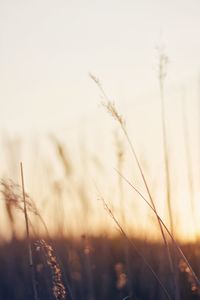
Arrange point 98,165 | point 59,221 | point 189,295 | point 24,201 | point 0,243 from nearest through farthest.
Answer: point 24,201 < point 189,295 < point 59,221 < point 98,165 < point 0,243

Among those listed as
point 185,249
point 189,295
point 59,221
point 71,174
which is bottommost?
point 189,295

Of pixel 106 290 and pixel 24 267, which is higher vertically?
pixel 24 267

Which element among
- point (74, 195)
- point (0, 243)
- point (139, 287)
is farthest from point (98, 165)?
point (0, 243)

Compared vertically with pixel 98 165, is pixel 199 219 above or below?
below

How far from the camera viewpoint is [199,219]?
265cm

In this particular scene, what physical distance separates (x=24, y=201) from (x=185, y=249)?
67.4 inches

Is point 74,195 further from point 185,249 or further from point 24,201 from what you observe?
point 24,201

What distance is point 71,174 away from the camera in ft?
11.1

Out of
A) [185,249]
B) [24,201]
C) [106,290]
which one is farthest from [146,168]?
[24,201]

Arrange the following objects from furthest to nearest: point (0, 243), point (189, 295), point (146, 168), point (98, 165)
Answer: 1. point (0, 243)
2. point (98, 165)
3. point (146, 168)
4. point (189, 295)

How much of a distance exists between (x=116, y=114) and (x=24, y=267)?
2552mm

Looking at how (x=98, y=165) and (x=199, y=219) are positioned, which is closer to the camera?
(x=199, y=219)

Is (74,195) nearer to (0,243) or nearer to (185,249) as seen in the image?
(185,249)

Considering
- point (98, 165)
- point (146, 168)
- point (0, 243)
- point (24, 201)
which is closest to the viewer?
point (24, 201)
